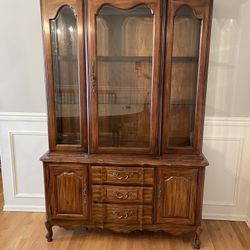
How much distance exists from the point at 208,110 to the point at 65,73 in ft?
4.09

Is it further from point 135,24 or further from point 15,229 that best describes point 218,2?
point 15,229

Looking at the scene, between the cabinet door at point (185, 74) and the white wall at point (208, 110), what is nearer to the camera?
the cabinet door at point (185, 74)

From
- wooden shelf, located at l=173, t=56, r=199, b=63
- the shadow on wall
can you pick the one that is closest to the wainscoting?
the shadow on wall

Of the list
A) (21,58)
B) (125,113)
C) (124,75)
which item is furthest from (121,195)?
(21,58)

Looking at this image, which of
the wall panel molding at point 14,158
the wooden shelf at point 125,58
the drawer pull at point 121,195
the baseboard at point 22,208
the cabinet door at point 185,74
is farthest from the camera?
the baseboard at point 22,208

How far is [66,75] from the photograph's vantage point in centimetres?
188

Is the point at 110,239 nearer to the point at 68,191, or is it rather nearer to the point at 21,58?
the point at 68,191

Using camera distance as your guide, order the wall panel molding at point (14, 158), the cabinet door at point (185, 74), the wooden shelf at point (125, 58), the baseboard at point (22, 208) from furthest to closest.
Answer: the baseboard at point (22, 208) < the wall panel molding at point (14, 158) < the wooden shelf at point (125, 58) < the cabinet door at point (185, 74)

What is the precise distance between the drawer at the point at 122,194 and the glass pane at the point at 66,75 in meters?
0.42

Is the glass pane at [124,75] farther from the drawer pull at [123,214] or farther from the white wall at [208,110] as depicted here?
the white wall at [208,110]

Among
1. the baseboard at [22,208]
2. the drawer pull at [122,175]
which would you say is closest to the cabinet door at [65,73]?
the drawer pull at [122,175]

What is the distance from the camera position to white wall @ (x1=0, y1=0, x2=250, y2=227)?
2.10m

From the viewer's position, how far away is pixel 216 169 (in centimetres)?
231

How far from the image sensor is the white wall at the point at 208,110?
210 cm
